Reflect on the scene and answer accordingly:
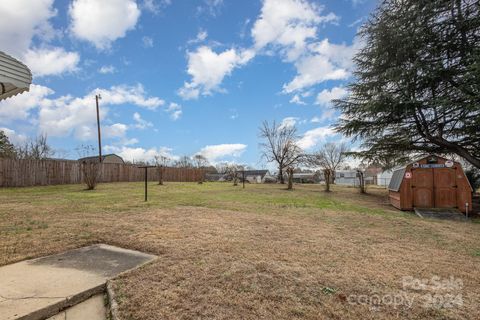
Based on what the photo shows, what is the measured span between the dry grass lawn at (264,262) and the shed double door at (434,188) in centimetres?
510

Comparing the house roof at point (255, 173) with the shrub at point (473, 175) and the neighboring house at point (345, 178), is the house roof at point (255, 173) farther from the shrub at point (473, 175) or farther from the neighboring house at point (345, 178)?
the shrub at point (473, 175)

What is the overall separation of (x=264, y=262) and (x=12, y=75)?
341 cm

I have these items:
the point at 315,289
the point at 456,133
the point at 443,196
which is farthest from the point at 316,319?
the point at 456,133

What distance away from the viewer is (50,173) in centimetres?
1900

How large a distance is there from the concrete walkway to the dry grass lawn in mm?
261

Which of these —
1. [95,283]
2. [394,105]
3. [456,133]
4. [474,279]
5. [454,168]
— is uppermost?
[394,105]

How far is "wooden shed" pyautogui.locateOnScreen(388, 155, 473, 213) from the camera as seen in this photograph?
10875mm

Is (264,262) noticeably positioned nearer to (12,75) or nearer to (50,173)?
(12,75)

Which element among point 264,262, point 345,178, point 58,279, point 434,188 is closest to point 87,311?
point 58,279

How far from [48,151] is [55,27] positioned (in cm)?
2673

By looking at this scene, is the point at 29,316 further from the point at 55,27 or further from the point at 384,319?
the point at 55,27

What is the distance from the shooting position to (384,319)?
2.31 metres

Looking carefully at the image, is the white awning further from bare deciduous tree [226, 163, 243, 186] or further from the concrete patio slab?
bare deciduous tree [226, 163, 243, 186]

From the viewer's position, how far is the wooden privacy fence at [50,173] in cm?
1683
